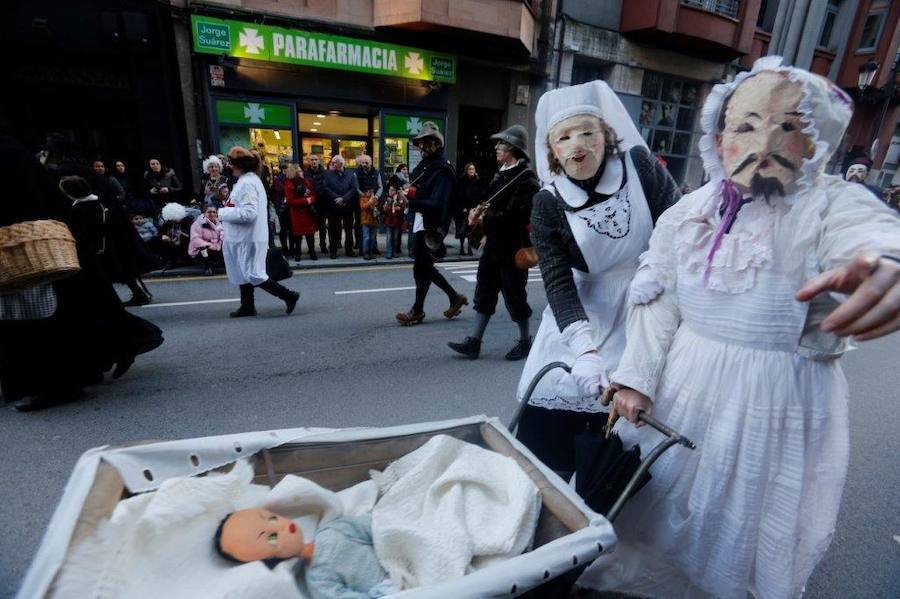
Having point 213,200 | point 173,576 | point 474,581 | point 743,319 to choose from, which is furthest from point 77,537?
point 213,200

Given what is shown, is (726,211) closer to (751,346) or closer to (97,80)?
(751,346)

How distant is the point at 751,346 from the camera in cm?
138

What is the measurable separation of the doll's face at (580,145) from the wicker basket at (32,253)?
298 centimetres

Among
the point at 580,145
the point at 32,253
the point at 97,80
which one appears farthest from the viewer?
the point at 97,80

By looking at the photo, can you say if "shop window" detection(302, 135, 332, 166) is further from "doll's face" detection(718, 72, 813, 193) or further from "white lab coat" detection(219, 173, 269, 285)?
"doll's face" detection(718, 72, 813, 193)

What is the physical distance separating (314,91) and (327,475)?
36.1ft

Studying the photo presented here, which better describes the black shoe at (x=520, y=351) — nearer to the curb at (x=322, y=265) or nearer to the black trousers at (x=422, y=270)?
the black trousers at (x=422, y=270)

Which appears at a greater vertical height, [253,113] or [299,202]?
[253,113]

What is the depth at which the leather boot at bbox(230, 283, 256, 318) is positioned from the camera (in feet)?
17.9

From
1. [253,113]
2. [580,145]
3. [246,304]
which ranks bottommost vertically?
[246,304]

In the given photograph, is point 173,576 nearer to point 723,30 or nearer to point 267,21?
point 267,21

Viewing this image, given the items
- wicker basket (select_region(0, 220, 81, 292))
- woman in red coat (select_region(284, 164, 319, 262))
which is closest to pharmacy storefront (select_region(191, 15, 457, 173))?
woman in red coat (select_region(284, 164, 319, 262))

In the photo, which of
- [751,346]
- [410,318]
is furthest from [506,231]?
[751,346]

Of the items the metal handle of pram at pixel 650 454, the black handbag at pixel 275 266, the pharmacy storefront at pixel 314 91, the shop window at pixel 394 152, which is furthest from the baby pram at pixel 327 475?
the shop window at pixel 394 152
